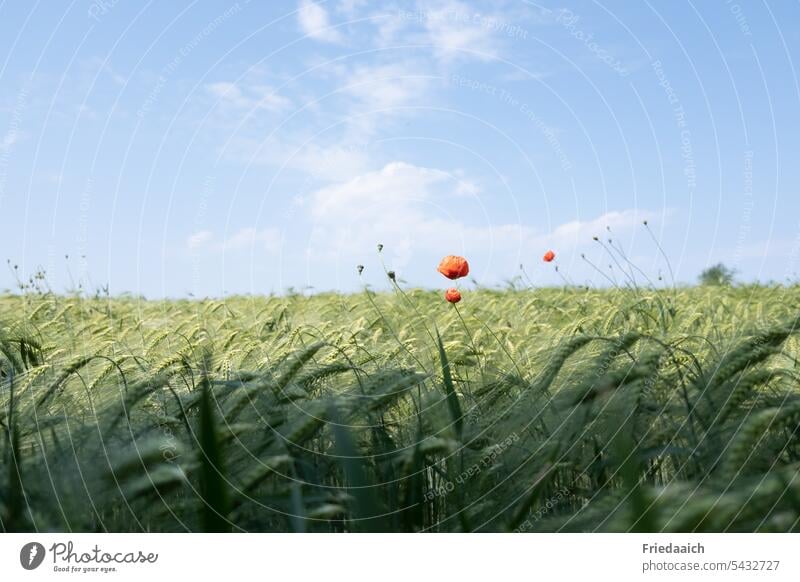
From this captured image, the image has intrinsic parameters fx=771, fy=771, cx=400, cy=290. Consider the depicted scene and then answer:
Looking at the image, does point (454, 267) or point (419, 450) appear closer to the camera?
point (419, 450)

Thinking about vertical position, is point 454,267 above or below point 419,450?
above

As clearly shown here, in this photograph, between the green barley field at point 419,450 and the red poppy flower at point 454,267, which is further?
the red poppy flower at point 454,267

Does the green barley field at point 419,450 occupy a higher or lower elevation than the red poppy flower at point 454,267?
lower

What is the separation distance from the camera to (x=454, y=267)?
10.5 ft

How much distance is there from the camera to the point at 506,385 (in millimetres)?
1905

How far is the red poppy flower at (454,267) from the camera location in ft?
10.4

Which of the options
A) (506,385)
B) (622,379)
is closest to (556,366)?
(622,379)

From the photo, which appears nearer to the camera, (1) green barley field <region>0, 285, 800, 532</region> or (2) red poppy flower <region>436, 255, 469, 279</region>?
(1) green barley field <region>0, 285, 800, 532</region>

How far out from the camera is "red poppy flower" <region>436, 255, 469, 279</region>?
317 cm

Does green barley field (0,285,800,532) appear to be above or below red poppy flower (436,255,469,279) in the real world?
below
